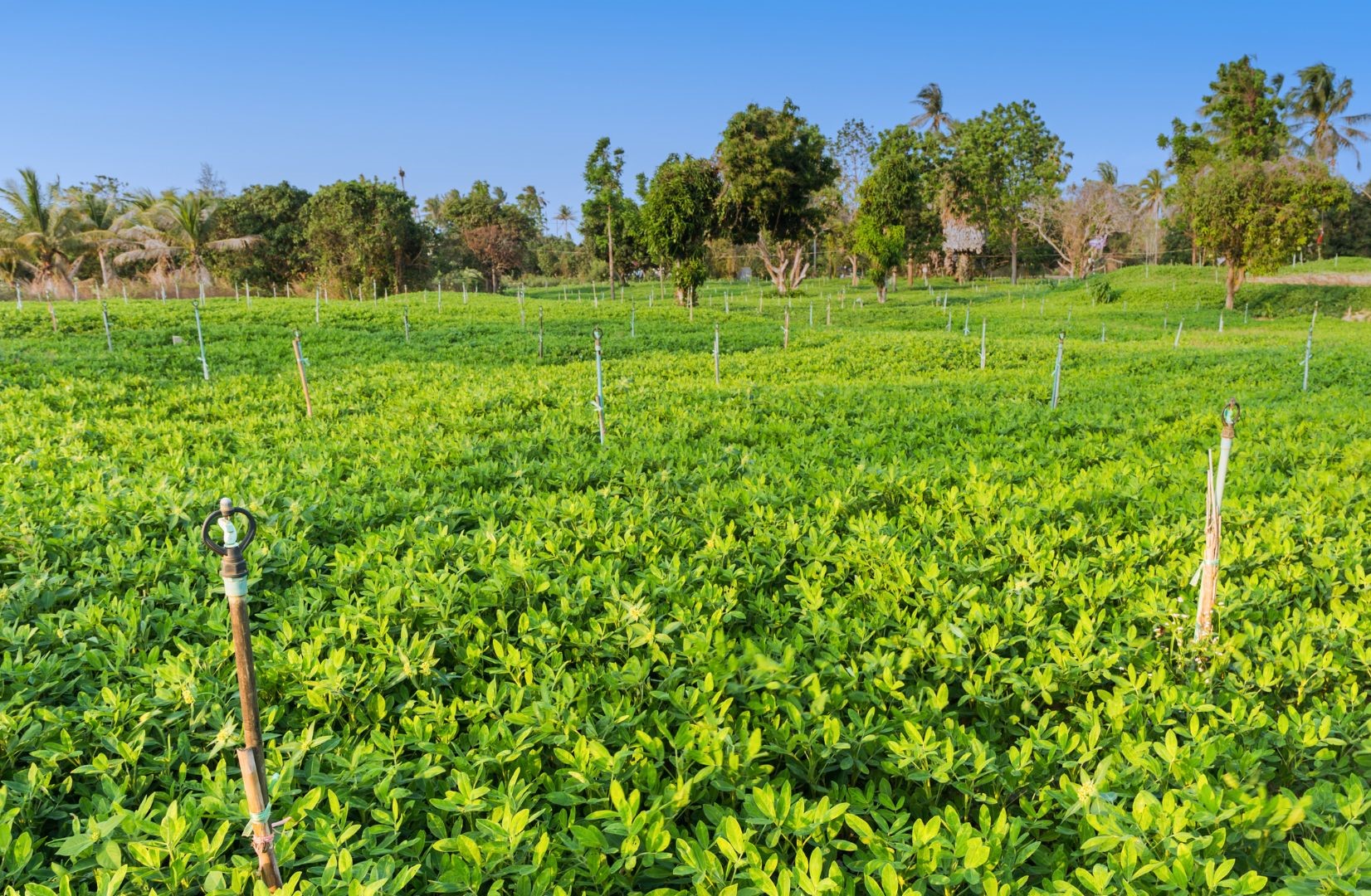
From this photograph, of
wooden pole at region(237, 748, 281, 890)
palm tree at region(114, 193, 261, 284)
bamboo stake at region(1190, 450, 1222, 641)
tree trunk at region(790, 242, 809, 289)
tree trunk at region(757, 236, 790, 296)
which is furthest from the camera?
tree trunk at region(790, 242, 809, 289)

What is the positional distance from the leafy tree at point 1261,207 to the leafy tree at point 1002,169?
741 inches

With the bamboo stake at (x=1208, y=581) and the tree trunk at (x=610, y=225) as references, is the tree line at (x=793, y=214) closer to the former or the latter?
the tree trunk at (x=610, y=225)

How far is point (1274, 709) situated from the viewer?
316 centimetres

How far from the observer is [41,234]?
3556 cm

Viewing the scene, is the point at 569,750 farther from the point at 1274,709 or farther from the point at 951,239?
the point at 951,239

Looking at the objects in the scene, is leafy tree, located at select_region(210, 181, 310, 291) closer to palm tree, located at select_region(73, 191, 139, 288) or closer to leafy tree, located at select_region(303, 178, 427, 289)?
leafy tree, located at select_region(303, 178, 427, 289)

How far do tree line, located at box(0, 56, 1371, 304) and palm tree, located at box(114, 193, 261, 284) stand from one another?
0.49ft

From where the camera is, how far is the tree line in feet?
116

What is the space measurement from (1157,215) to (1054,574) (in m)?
74.1

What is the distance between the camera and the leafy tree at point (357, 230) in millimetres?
44688

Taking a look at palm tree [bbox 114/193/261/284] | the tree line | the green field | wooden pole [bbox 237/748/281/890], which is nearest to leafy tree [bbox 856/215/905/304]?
the tree line

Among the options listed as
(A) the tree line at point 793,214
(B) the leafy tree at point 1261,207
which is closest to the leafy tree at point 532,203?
(A) the tree line at point 793,214

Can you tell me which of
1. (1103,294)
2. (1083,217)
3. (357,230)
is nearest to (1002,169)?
(1083,217)

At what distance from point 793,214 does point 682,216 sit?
21.4 ft
